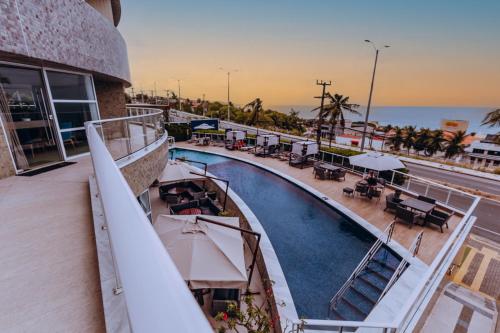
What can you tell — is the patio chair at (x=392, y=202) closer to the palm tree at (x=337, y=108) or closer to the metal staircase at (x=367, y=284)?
the metal staircase at (x=367, y=284)

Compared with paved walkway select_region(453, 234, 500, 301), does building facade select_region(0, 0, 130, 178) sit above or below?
above

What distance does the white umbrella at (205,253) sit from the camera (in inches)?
229

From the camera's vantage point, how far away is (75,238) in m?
3.46

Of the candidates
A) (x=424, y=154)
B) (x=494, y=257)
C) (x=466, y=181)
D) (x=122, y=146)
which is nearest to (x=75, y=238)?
(x=122, y=146)

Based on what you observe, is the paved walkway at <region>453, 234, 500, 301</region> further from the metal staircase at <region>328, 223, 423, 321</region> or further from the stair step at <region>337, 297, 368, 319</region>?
the stair step at <region>337, 297, 368, 319</region>

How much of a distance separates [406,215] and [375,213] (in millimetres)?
1524

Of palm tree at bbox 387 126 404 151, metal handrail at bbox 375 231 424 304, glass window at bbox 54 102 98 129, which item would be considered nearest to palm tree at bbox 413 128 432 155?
palm tree at bbox 387 126 404 151

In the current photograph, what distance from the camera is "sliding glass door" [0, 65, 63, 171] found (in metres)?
6.69

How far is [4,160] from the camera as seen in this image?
6355mm

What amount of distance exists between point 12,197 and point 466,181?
32067mm

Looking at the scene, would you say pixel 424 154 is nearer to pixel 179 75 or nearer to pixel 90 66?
pixel 179 75

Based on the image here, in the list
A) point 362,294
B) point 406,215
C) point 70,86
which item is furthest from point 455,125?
point 70,86

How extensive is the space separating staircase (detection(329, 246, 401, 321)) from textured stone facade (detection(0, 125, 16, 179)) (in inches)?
394

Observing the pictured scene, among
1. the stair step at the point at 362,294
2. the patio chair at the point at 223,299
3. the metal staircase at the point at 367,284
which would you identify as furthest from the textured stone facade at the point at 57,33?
the stair step at the point at 362,294
